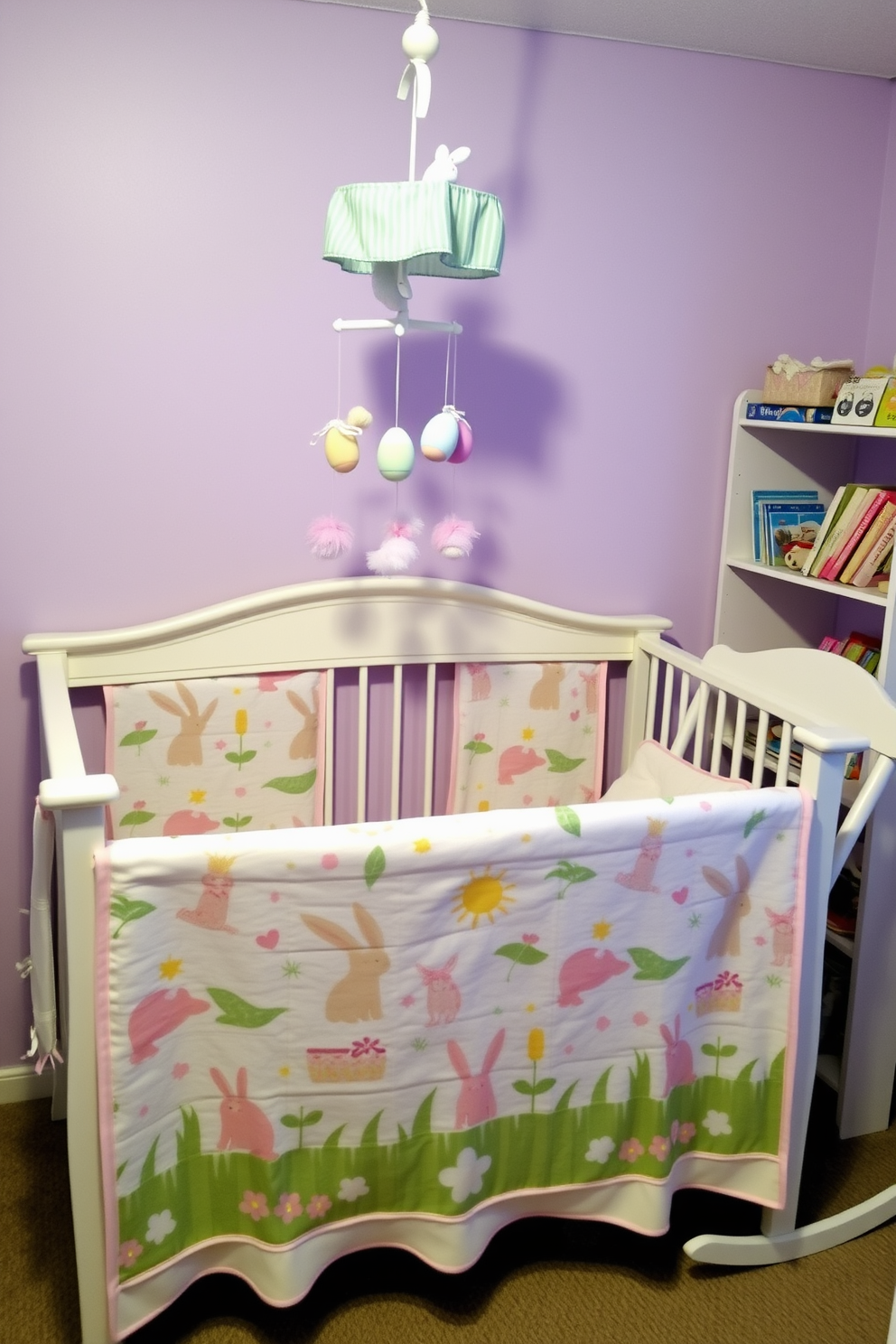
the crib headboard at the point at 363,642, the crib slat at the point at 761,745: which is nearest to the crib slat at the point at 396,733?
the crib headboard at the point at 363,642

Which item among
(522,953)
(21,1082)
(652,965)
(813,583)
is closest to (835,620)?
(813,583)

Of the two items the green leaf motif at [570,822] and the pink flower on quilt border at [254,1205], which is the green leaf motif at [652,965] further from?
the pink flower on quilt border at [254,1205]

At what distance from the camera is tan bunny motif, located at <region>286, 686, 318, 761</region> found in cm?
208

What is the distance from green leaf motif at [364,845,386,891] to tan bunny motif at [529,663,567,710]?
868 mm

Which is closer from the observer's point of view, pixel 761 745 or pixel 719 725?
pixel 761 745

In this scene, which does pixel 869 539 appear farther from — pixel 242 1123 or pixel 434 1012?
pixel 242 1123

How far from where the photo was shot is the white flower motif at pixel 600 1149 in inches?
63.4

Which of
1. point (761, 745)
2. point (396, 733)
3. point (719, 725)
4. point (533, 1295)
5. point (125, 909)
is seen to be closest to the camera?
point (125, 909)

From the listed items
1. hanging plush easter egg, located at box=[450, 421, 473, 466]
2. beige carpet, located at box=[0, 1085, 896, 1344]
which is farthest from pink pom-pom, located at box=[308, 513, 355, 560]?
beige carpet, located at box=[0, 1085, 896, 1344]

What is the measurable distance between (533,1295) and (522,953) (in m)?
0.59

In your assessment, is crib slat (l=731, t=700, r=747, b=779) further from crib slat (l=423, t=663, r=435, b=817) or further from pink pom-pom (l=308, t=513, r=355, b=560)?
pink pom-pom (l=308, t=513, r=355, b=560)

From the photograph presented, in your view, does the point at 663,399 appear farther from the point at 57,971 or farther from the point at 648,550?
the point at 57,971

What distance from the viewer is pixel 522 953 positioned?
4.93ft

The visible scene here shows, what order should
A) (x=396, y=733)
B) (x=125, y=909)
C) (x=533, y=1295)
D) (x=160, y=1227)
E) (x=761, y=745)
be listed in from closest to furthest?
(x=125, y=909) < (x=160, y=1227) < (x=533, y=1295) < (x=761, y=745) < (x=396, y=733)
